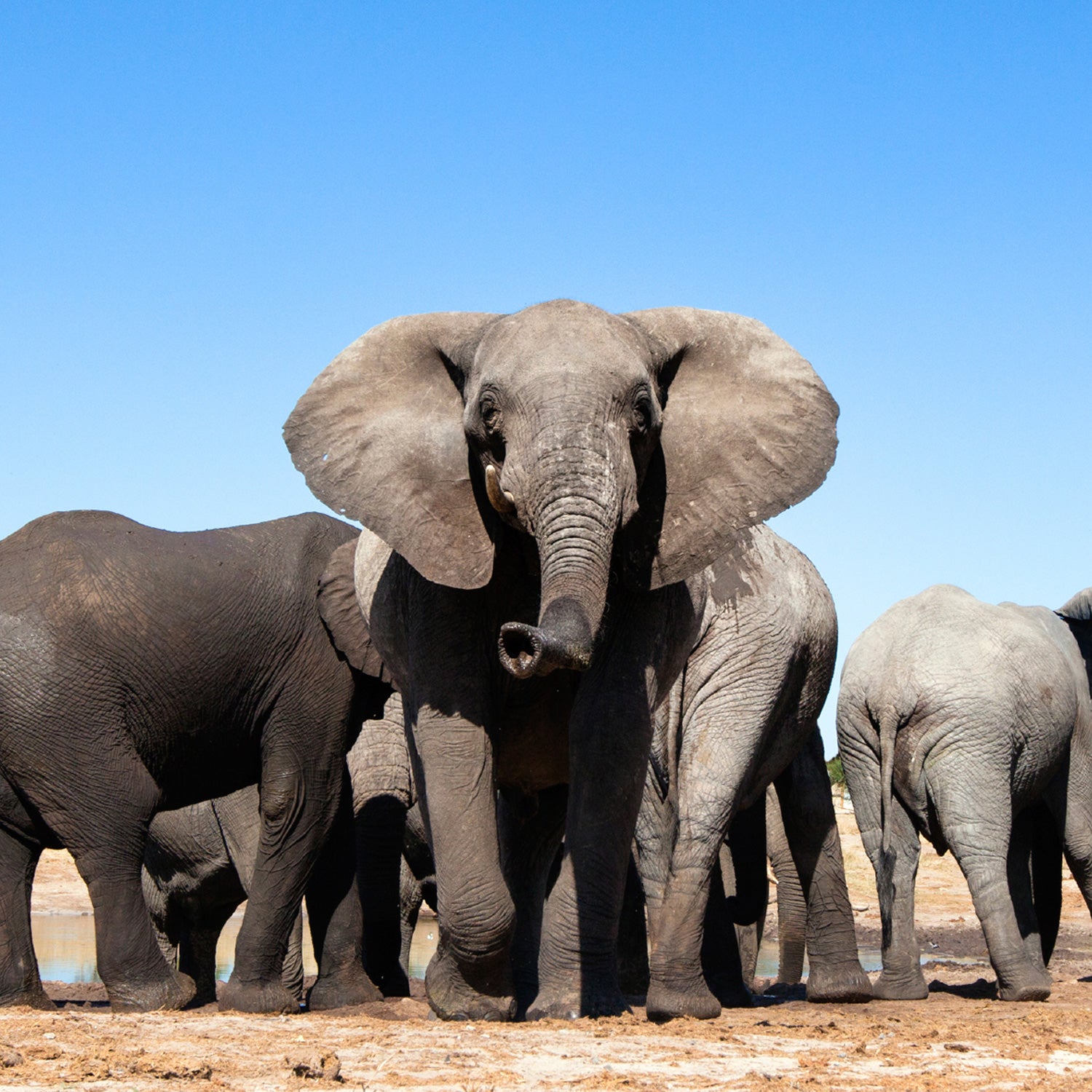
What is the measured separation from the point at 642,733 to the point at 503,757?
37.9 inches

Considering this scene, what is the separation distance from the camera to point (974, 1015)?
24.9ft

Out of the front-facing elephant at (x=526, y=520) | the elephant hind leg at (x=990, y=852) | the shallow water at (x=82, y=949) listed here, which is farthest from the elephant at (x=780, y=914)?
the front-facing elephant at (x=526, y=520)

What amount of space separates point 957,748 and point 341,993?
352cm

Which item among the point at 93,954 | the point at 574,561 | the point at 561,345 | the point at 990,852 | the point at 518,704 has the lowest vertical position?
the point at 93,954

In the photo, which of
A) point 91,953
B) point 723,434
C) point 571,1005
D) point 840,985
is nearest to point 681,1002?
point 571,1005

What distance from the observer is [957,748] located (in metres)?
9.30

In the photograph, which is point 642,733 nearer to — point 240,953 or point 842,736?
point 240,953

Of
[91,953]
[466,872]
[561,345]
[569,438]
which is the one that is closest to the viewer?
[569,438]

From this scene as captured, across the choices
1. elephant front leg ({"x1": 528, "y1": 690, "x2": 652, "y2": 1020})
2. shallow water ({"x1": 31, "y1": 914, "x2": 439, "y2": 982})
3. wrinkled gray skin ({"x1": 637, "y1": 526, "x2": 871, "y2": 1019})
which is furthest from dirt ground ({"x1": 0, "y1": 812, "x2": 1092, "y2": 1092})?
shallow water ({"x1": 31, "y1": 914, "x2": 439, "y2": 982})

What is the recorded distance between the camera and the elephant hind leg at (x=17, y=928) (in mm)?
7230

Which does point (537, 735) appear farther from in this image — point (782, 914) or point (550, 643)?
point (782, 914)

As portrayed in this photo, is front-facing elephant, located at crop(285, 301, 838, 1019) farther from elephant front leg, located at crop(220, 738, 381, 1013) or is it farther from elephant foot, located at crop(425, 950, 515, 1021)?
elephant front leg, located at crop(220, 738, 381, 1013)

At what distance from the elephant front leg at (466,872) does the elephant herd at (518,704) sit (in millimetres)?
11

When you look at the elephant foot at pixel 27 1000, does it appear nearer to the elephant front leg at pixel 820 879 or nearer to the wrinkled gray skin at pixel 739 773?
the wrinkled gray skin at pixel 739 773
